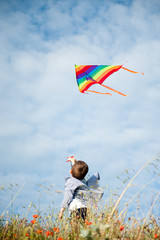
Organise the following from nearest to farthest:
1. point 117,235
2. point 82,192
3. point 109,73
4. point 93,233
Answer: point 93,233
point 117,235
point 82,192
point 109,73

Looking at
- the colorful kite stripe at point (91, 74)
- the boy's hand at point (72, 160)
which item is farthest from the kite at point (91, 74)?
the boy's hand at point (72, 160)

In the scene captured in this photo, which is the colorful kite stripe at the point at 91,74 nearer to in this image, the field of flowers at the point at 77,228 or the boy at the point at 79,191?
the boy at the point at 79,191

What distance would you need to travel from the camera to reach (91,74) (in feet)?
22.4

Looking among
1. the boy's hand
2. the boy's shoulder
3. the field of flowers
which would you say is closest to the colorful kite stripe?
the boy's hand

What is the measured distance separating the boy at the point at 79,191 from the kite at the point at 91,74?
2.72 m

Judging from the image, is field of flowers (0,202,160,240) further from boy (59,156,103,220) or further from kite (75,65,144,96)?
kite (75,65,144,96)

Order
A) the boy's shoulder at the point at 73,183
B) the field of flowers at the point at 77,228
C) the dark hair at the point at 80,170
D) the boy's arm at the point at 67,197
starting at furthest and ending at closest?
the dark hair at the point at 80,170, the boy's shoulder at the point at 73,183, the boy's arm at the point at 67,197, the field of flowers at the point at 77,228

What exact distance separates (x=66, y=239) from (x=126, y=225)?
2.62 feet

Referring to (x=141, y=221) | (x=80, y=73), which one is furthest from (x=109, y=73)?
(x=141, y=221)

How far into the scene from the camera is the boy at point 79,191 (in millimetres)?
4051

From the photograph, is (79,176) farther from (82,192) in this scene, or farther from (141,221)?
(141,221)

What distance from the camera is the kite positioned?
6.69 metres

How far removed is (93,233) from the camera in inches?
91.4

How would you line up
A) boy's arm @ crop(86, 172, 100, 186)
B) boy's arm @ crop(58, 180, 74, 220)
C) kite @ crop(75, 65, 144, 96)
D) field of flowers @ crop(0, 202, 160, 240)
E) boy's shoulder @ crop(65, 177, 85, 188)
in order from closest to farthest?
field of flowers @ crop(0, 202, 160, 240) → boy's arm @ crop(58, 180, 74, 220) → boy's shoulder @ crop(65, 177, 85, 188) → boy's arm @ crop(86, 172, 100, 186) → kite @ crop(75, 65, 144, 96)
